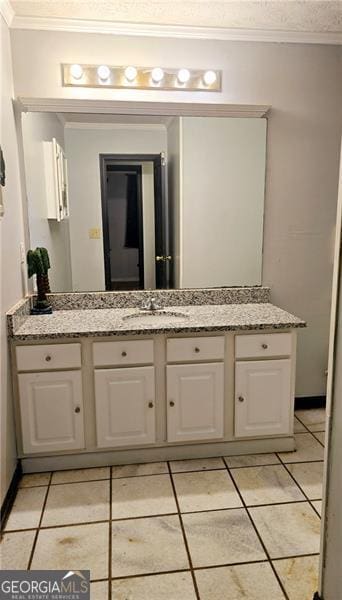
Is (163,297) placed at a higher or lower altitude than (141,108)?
lower

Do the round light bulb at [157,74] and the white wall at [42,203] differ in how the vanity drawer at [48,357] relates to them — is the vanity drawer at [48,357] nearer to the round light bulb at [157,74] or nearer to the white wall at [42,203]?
the white wall at [42,203]

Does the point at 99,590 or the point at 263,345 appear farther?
the point at 263,345

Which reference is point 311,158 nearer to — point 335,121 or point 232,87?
point 335,121

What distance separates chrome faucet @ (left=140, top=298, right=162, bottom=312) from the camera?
2.55 metres

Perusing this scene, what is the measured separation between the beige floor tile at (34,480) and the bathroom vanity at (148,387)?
0.04 m

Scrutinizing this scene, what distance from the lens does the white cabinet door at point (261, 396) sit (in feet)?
7.64

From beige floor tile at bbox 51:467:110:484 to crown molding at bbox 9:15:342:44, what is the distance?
2.40 meters

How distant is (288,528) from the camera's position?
1858mm

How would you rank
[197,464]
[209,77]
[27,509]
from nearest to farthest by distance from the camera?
[27,509], [197,464], [209,77]

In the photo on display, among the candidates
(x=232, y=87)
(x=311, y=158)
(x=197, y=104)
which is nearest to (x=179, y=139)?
(x=197, y=104)

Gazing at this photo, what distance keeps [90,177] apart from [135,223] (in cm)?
38

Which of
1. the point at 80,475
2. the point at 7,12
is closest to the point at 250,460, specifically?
the point at 80,475

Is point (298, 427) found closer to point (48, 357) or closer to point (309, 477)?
point (309, 477)

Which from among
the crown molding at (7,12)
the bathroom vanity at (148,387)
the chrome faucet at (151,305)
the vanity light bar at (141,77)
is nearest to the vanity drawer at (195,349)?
the bathroom vanity at (148,387)
